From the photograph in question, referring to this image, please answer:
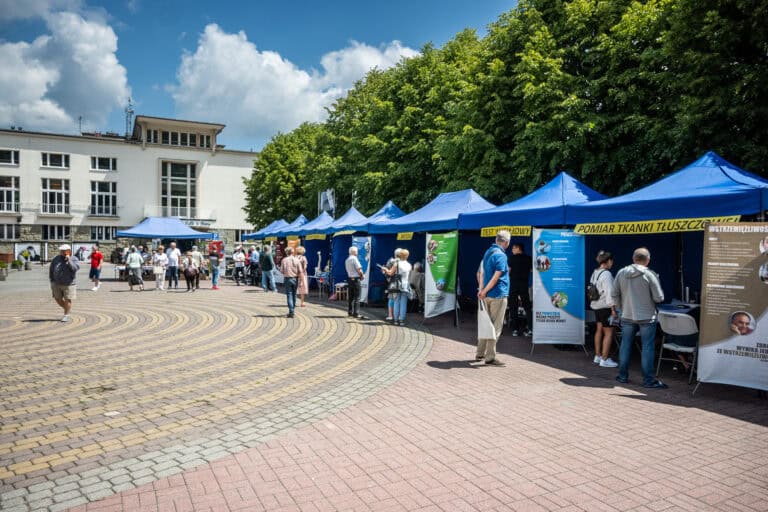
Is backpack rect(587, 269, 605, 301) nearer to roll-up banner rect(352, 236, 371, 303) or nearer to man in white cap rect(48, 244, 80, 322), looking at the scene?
roll-up banner rect(352, 236, 371, 303)

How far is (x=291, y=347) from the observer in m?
8.92

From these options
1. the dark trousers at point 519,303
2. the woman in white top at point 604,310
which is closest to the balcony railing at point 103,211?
the dark trousers at point 519,303

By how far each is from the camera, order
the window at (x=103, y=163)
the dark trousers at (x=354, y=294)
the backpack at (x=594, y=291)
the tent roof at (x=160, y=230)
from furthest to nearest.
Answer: the window at (x=103, y=163) < the tent roof at (x=160, y=230) < the dark trousers at (x=354, y=294) < the backpack at (x=594, y=291)

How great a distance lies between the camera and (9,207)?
171ft

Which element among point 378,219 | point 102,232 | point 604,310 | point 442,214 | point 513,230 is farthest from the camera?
point 102,232

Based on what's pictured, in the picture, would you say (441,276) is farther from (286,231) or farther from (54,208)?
(54,208)

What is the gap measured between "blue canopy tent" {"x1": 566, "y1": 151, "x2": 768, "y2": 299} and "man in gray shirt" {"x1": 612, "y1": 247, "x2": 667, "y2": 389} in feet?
3.88

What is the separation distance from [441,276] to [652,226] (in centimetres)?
495

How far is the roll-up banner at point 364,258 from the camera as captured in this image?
47.9ft

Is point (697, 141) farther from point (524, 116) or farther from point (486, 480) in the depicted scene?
point (486, 480)

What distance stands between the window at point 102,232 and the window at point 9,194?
7.61m

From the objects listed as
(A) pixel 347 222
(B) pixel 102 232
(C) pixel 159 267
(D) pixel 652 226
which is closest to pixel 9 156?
(B) pixel 102 232

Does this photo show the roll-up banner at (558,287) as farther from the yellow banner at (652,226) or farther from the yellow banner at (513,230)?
the yellow banner at (513,230)

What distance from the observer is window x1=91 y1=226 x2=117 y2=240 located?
55.3 meters
